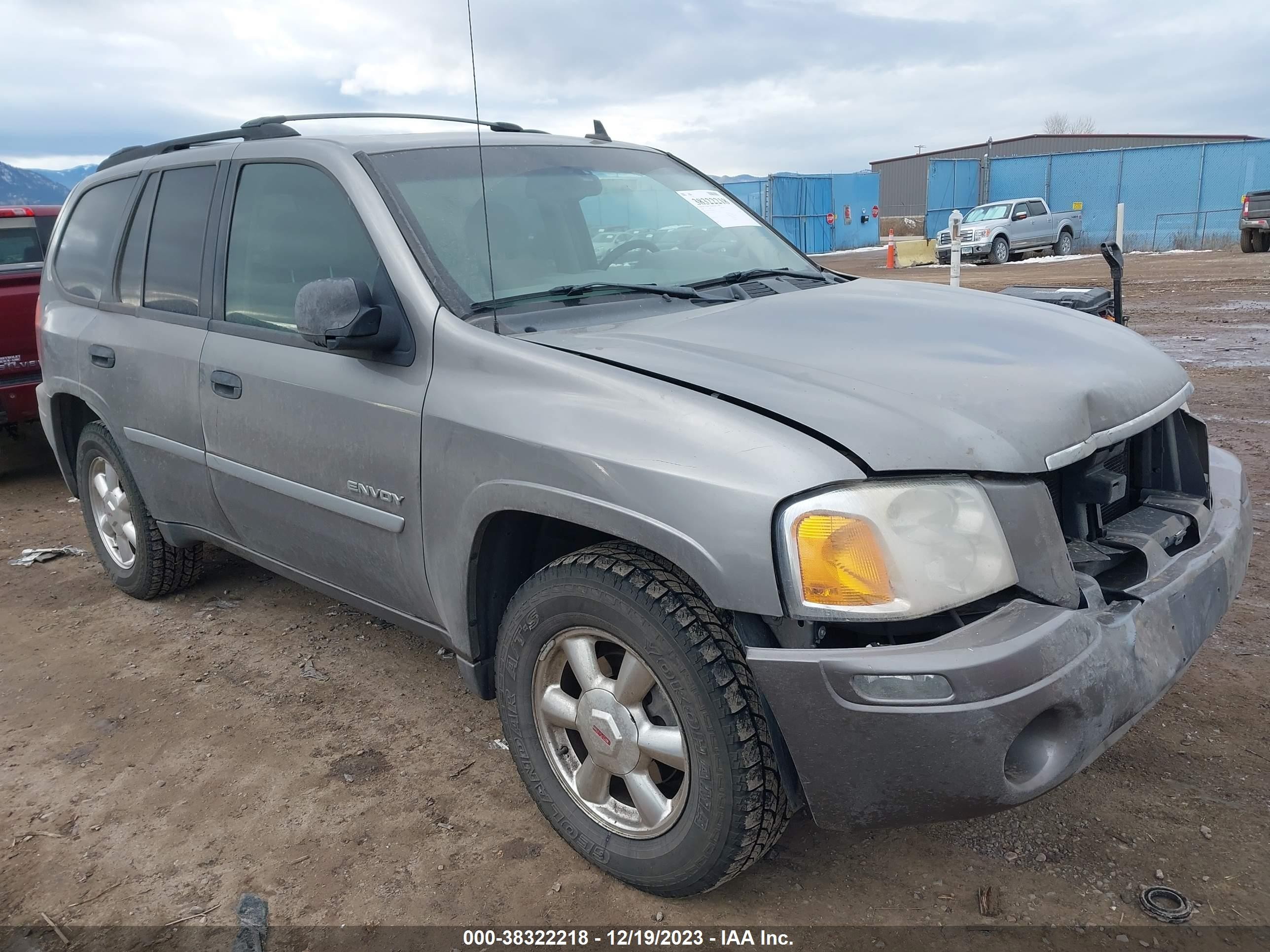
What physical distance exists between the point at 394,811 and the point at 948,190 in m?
36.7

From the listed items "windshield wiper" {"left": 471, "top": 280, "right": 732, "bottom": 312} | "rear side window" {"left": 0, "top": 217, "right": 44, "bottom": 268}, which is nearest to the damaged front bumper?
"windshield wiper" {"left": 471, "top": 280, "right": 732, "bottom": 312}

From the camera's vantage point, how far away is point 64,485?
6.91 meters

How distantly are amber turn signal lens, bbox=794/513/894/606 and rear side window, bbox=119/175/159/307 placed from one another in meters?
3.04

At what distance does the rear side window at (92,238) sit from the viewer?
4.06m

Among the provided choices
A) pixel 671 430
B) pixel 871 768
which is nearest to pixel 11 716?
pixel 671 430

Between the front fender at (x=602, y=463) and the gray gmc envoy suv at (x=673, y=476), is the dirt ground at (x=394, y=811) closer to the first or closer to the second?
the gray gmc envoy suv at (x=673, y=476)

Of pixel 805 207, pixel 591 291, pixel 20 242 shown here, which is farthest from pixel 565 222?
pixel 805 207

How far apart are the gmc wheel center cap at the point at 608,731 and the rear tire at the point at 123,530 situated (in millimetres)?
2434

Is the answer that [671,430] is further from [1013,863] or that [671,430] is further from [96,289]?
[96,289]

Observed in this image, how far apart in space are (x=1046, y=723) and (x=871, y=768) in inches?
14.3

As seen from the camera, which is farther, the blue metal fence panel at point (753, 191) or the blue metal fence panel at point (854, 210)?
the blue metal fence panel at point (854, 210)

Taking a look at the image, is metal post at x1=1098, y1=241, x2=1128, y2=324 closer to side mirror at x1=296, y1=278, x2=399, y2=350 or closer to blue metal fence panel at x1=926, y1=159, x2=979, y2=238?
side mirror at x1=296, y1=278, x2=399, y2=350

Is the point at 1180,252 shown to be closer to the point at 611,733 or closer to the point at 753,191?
the point at 753,191

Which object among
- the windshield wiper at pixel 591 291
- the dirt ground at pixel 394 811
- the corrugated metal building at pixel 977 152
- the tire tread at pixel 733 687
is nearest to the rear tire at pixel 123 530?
the dirt ground at pixel 394 811
